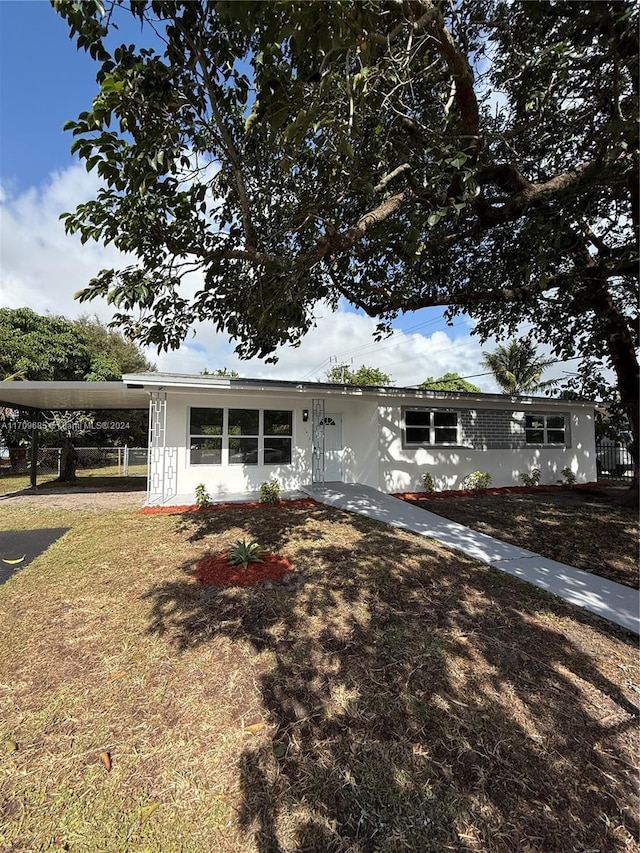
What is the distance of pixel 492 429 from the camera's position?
41.6 feet

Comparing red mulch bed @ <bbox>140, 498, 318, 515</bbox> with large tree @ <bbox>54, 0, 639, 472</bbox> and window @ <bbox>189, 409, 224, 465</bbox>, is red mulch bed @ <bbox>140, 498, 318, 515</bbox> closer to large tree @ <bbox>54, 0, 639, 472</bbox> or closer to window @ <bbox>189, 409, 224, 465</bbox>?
window @ <bbox>189, 409, 224, 465</bbox>

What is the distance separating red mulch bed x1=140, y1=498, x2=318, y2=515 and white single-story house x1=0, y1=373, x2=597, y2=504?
0.47 meters

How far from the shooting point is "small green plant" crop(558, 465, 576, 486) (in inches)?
532

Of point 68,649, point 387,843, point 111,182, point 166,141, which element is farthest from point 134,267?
point 387,843

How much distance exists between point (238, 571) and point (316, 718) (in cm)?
246

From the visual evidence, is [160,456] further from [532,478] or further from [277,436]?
[532,478]

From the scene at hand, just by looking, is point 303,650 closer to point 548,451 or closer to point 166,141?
point 166,141

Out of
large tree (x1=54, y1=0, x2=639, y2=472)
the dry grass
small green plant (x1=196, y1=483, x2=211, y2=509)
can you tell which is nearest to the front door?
small green plant (x1=196, y1=483, x2=211, y2=509)

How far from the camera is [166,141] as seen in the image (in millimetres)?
3625

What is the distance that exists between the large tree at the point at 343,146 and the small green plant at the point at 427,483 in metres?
5.66

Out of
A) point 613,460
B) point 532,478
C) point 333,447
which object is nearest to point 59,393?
point 333,447

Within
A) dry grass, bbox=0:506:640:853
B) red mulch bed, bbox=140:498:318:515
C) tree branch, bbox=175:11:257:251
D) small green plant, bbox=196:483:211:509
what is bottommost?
dry grass, bbox=0:506:640:853

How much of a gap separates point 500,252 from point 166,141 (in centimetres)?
620

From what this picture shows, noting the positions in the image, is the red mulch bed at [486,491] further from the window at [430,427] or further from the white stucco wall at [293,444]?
the window at [430,427]
